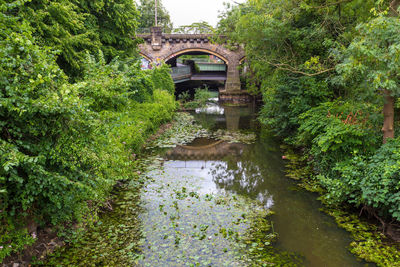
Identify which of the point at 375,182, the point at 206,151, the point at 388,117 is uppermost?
the point at 388,117

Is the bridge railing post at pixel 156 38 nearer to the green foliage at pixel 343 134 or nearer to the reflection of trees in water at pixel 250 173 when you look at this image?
the reflection of trees in water at pixel 250 173

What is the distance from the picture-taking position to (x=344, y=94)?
10.5 metres

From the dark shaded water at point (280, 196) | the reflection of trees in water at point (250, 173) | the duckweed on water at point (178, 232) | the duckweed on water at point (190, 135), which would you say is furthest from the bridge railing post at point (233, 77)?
the duckweed on water at point (178, 232)

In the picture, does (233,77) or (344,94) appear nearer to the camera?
(344,94)

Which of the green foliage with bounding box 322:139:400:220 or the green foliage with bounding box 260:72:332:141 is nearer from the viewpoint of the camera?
the green foliage with bounding box 322:139:400:220

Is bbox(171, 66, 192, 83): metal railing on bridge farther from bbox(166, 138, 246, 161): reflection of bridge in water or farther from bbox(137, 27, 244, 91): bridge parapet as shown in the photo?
bbox(166, 138, 246, 161): reflection of bridge in water

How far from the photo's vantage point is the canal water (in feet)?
16.6

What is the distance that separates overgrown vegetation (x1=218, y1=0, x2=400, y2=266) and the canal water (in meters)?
0.74

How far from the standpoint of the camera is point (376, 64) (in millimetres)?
6176

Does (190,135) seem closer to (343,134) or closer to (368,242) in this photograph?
(343,134)

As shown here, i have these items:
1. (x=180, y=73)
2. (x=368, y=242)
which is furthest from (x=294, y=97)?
(x=180, y=73)

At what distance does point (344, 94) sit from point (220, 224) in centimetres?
720

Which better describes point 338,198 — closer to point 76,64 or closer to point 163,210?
point 163,210

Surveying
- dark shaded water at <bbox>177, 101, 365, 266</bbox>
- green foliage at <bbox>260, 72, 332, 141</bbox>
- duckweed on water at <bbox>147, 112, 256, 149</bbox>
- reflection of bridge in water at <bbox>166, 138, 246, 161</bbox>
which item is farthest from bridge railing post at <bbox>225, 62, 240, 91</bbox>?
green foliage at <bbox>260, 72, 332, 141</bbox>
